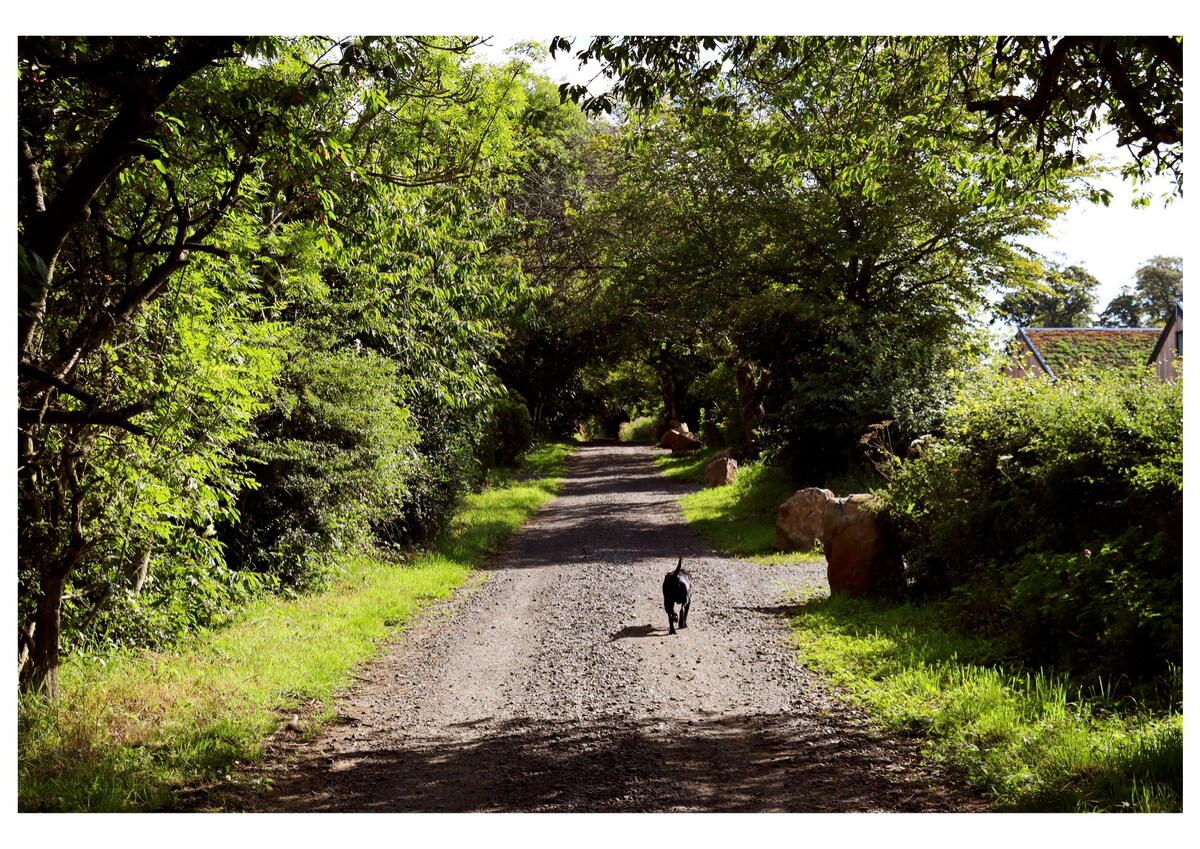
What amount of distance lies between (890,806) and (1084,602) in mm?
2714

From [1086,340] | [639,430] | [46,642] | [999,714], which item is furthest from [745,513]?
[639,430]

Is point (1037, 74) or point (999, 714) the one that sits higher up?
point (1037, 74)

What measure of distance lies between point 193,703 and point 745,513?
13019 mm

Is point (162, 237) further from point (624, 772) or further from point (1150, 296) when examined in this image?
point (1150, 296)

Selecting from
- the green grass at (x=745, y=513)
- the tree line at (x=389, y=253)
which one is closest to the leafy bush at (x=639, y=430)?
the green grass at (x=745, y=513)

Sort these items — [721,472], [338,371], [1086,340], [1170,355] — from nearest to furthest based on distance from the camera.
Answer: [1170,355] < [338,371] < [721,472] < [1086,340]

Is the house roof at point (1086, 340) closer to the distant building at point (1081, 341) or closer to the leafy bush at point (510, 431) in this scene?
the distant building at point (1081, 341)

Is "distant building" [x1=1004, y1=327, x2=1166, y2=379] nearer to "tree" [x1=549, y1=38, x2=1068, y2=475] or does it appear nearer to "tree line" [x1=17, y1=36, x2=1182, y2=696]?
"tree" [x1=549, y1=38, x2=1068, y2=475]

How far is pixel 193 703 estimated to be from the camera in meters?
6.29

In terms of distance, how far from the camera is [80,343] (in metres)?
5.50

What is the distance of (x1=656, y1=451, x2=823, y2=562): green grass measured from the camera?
14.2m

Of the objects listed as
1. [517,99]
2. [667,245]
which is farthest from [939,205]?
[517,99]

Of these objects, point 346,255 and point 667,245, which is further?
point 667,245
